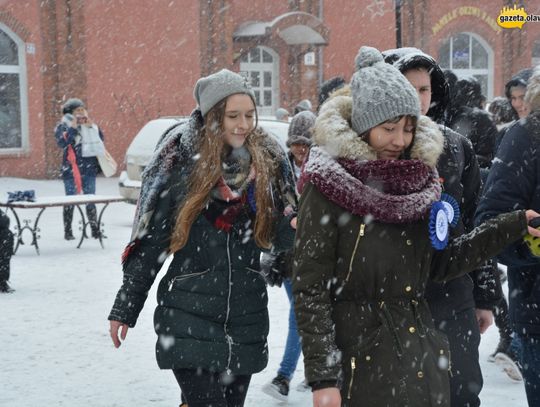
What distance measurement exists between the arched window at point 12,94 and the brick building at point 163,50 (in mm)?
25

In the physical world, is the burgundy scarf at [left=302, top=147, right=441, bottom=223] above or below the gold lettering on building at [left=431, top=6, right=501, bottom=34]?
below

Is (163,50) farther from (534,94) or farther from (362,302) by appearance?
(362,302)

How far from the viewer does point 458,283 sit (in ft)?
11.8

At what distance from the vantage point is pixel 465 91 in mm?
6273

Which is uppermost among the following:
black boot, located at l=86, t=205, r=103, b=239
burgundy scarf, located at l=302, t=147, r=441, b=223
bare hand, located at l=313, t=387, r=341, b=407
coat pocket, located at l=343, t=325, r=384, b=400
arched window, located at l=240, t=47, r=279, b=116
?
arched window, located at l=240, t=47, r=279, b=116

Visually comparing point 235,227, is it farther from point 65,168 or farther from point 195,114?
point 65,168

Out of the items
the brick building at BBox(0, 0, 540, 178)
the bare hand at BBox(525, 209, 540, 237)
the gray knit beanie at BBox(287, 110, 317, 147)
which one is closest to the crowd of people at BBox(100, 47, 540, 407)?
the bare hand at BBox(525, 209, 540, 237)

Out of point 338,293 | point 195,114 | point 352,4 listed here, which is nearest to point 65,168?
point 195,114

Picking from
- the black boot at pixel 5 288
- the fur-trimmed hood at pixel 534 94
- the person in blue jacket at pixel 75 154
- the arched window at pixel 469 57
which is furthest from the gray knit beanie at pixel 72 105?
the arched window at pixel 469 57

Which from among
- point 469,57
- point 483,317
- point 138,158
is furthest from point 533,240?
point 469,57

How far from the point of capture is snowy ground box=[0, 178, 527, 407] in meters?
5.67

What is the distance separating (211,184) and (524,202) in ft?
4.01

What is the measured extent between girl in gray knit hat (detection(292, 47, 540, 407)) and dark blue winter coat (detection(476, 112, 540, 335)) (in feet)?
1.31

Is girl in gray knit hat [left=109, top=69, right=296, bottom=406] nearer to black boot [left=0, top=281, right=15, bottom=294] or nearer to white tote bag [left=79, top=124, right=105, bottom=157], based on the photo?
black boot [left=0, top=281, right=15, bottom=294]
